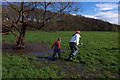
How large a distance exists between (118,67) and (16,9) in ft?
30.5

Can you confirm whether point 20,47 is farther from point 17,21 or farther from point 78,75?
point 78,75

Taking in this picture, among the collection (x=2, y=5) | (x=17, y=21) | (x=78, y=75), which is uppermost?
(x=2, y=5)

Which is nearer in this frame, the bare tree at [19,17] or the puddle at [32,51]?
the puddle at [32,51]

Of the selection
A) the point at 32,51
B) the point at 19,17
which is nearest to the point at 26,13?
the point at 19,17

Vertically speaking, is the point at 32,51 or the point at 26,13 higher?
the point at 26,13

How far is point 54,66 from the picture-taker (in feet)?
39.6

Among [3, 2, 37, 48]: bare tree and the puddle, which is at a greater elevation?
[3, 2, 37, 48]: bare tree

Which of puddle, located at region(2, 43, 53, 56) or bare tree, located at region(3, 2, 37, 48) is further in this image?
bare tree, located at region(3, 2, 37, 48)

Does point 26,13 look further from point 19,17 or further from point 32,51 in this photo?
point 32,51

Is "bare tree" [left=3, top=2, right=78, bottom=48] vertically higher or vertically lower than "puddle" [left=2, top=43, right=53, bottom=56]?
higher

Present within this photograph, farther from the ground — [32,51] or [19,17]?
[19,17]

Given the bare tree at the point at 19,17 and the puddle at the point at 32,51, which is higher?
the bare tree at the point at 19,17

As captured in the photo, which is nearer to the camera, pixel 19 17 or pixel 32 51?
pixel 32 51

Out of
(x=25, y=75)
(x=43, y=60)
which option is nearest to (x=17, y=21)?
(x=43, y=60)
